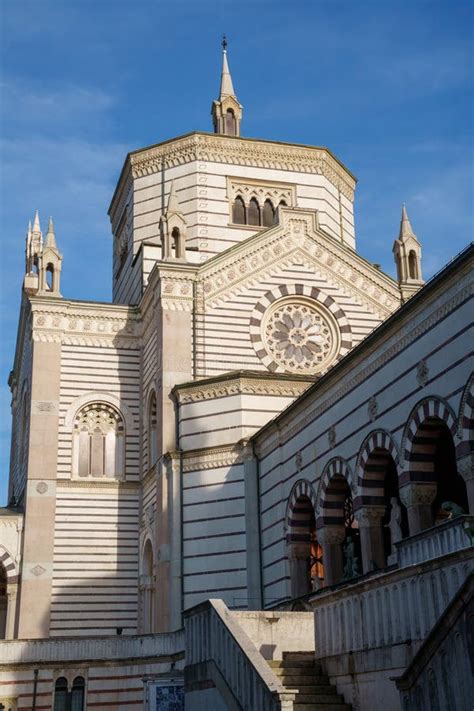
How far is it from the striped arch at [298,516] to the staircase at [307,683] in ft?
29.4

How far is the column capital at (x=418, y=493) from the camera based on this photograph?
1788 cm

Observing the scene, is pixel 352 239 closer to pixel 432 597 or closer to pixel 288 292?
pixel 288 292

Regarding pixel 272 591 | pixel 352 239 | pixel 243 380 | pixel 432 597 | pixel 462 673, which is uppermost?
pixel 352 239

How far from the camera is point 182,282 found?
95.6 ft

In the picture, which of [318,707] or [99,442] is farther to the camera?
[99,442]

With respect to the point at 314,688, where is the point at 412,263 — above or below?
above

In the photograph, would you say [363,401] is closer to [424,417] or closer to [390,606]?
[424,417]

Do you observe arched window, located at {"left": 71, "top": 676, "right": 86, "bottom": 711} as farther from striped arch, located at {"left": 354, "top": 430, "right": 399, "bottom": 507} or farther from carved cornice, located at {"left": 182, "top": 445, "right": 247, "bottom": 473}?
striped arch, located at {"left": 354, "top": 430, "right": 399, "bottom": 507}

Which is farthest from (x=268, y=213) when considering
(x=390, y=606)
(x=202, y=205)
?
(x=390, y=606)

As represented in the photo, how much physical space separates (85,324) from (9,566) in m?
7.97

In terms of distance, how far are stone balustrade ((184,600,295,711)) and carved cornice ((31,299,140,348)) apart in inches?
646

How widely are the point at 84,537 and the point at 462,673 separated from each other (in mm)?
20719

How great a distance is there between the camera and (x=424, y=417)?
1772cm

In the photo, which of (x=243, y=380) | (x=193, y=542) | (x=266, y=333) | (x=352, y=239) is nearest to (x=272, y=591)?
(x=193, y=542)
